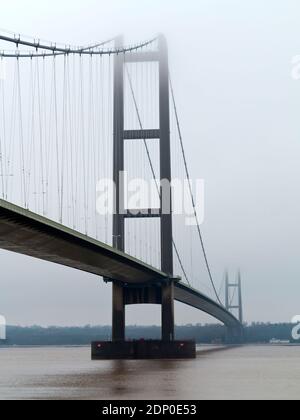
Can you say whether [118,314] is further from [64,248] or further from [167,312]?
[64,248]

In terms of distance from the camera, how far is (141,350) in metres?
63.2

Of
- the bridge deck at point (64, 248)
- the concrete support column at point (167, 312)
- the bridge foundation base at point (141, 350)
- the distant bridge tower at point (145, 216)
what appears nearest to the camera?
the bridge deck at point (64, 248)

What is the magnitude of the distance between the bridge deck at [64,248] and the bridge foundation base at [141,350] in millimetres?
4560

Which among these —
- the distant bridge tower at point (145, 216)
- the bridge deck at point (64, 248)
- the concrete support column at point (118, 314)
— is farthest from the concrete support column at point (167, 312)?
the concrete support column at point (118, 314)

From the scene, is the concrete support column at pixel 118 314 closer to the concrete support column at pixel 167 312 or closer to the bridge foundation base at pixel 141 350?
the bridge foundation base at pixel 141 350

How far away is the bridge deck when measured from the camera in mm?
36719

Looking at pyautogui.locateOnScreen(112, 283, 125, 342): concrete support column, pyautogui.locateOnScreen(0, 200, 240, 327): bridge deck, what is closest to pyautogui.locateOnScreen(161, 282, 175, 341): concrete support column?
pyautogui.locateOnScreen(0, 200, 240, 327): bridge deck

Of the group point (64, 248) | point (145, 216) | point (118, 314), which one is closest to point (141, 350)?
point (118, 314)

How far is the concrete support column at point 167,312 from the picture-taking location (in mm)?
62719

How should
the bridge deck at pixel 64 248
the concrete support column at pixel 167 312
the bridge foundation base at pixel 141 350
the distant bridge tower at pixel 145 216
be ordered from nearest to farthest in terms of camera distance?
the bridge deck at pixel 64 248, the distant bridge tower at pixel 145 216, the bridge foundation base at pixel 141 350, the concrete support column at pixel 167 312

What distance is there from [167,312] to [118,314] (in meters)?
3.55

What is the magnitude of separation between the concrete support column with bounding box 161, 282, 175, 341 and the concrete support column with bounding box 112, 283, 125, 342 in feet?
9.68
